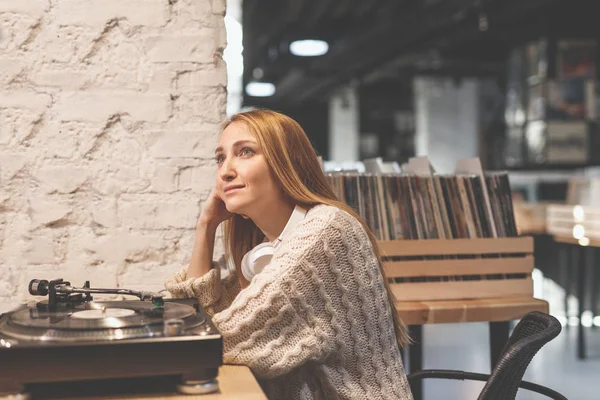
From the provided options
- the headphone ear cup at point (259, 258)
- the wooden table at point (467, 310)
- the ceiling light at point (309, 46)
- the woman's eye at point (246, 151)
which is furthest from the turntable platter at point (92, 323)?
the ceiling light at point (309, 46)

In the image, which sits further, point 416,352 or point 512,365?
point 416,352

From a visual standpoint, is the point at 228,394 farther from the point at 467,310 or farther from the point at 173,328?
Result: the point at 467,310

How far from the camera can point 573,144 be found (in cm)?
787

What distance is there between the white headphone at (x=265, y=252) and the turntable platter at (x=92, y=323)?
14.0 inches

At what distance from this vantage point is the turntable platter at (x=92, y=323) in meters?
1.26

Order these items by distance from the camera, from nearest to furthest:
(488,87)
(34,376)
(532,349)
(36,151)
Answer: (34,376)
(532,349)
(36,151)
(488,87)

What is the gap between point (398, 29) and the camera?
7.41 meters

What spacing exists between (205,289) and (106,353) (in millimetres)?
667

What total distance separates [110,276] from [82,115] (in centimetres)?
49

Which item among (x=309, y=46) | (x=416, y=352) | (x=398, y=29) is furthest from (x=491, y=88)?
(x=416, y=352)

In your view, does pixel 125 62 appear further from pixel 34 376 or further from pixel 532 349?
pixel 532 349

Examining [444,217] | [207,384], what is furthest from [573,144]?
[207,384]

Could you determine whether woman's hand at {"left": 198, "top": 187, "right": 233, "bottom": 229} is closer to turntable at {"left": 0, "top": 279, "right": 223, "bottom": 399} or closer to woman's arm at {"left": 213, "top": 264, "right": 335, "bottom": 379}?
woman's arm at {"left": 213, "top": 264, "right": 335, "bottom": 379}

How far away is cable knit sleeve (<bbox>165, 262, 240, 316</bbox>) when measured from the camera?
1887mm
